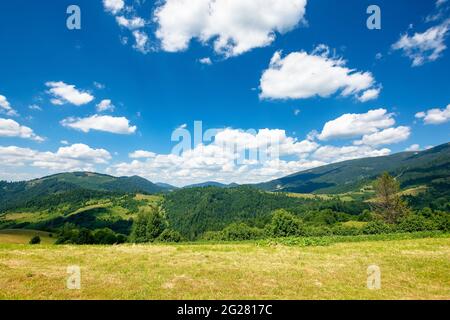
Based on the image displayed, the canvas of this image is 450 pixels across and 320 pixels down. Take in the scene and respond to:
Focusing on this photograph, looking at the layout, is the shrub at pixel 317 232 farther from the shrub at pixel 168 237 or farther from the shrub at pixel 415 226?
the shrub at pixel 168 237

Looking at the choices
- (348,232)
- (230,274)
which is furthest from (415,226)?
(230,274)

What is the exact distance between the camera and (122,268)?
18.0 meters

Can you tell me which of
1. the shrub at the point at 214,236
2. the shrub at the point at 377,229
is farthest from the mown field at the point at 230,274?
the shrub at the point at 214,236

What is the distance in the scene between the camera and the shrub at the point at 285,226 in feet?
219

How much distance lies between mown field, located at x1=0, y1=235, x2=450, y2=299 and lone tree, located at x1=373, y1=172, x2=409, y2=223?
64114 millimetres

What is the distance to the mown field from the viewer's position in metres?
13.3

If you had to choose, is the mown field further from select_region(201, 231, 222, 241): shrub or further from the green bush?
select_region(201, 231, 222, 241): shrub

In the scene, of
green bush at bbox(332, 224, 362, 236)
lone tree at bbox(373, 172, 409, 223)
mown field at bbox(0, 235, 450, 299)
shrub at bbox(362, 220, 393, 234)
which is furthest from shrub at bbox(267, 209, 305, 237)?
mown field at bbox(0, 235, 450, 299)

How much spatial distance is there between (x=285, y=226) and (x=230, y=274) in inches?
2103

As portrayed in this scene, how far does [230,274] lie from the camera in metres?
16.7

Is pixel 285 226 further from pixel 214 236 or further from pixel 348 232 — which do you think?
pixel 214 236

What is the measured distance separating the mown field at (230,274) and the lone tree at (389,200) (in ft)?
210
